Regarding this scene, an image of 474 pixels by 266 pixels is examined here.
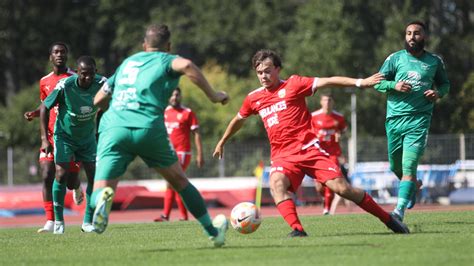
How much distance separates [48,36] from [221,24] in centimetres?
944

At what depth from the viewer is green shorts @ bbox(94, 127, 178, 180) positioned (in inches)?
382

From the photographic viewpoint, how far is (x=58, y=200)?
14.5 meters

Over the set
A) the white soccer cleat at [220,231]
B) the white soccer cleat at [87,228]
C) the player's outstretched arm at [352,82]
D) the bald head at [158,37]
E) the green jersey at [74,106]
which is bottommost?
the white soccer cleat at [87,228]

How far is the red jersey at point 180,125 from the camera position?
65.5 ft

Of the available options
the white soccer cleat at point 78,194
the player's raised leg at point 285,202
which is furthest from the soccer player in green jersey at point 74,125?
the player's raised leg at point 285,202

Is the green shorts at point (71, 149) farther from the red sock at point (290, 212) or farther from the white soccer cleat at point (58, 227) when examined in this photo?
the red sock at point (290, 212)

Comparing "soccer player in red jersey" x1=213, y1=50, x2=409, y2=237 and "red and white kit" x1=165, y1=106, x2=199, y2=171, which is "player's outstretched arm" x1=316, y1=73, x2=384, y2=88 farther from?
"red and white kit" x1=165, y1=106, x2=199, y2=171

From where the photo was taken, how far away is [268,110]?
38.8 ft

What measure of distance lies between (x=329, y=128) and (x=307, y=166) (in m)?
8.70

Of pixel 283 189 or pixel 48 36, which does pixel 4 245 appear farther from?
pixel 48 36

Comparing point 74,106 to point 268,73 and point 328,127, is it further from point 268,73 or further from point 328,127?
point 328,127

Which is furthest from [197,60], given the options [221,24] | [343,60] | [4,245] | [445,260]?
[445,260]

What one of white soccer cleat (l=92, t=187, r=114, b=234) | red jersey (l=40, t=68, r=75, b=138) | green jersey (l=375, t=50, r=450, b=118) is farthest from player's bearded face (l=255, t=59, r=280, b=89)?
red jersey (l=40, t=68, r=75, b=138)

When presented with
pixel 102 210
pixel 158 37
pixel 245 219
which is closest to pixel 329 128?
pixel 245 219
